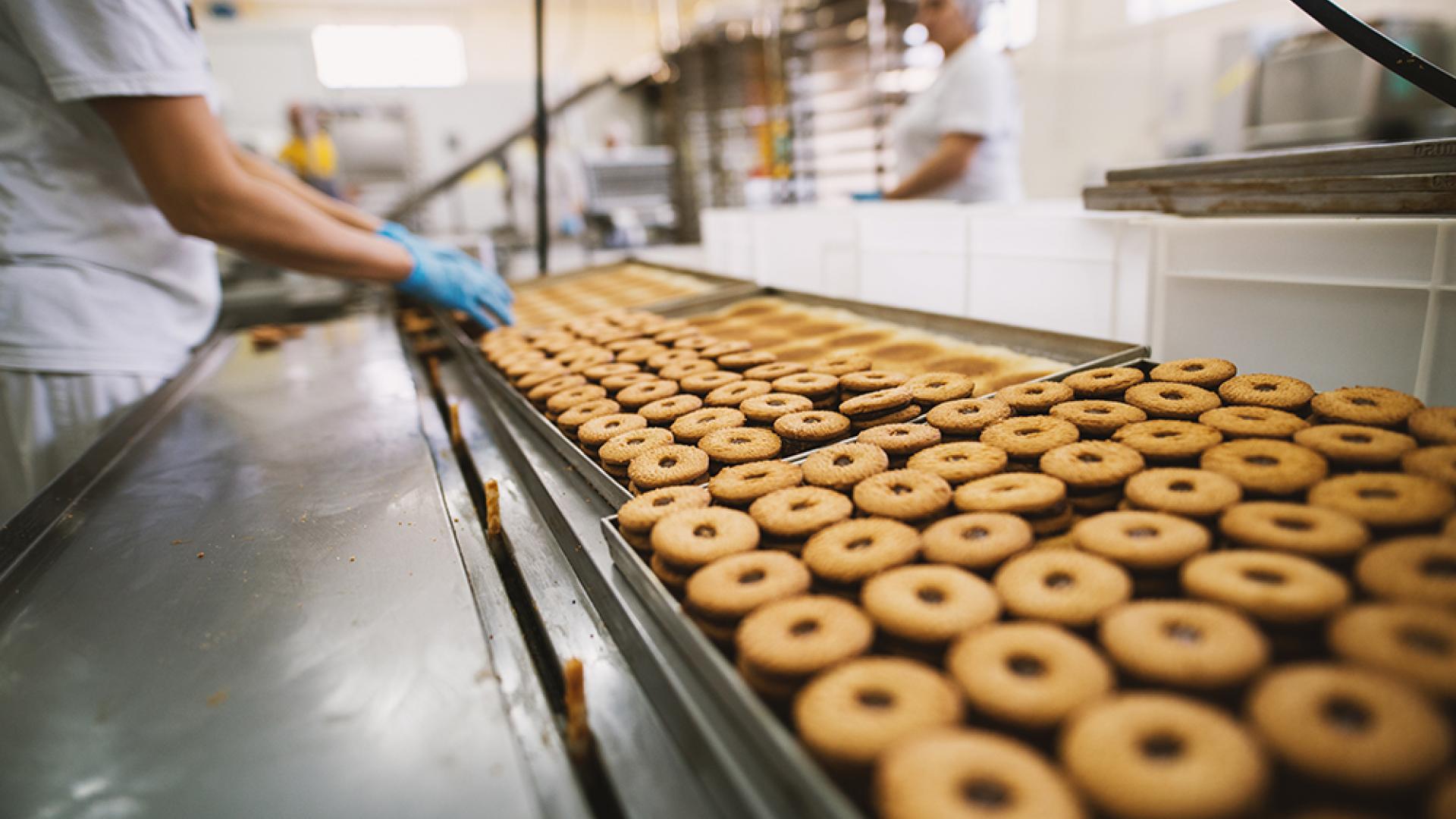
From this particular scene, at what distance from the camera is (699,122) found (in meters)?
8.55

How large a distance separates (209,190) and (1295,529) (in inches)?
88.1

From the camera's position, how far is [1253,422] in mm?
1133

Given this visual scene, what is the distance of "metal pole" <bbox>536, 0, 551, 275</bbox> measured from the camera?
10.0 feet

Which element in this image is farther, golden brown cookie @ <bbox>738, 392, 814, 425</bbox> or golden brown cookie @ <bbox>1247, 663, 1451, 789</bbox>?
golden brown cookie @ <bbox>738, 392, 814, 425</bbox>

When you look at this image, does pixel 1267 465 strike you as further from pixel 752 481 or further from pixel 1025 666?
pixel 752 481

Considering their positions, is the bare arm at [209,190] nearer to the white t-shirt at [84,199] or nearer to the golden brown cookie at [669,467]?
the white t-shirt at [84,199]

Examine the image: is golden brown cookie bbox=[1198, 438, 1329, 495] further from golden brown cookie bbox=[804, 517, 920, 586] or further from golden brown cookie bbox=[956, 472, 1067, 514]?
golden brown cookie bbox=[804, 517, 920, 586]

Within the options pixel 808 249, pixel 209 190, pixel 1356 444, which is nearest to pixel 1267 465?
pixel 1356 444

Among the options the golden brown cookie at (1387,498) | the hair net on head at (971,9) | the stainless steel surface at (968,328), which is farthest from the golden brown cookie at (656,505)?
the hair net on head at (971,9)

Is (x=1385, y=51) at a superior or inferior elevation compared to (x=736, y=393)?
superior

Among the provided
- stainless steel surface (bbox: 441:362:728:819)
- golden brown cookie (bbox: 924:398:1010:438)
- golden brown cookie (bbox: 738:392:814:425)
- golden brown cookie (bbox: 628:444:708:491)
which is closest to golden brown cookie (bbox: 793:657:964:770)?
stainless steel surface (bbox: 441:362:728:819)

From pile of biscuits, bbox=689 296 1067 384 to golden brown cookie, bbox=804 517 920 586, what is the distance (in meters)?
0.76

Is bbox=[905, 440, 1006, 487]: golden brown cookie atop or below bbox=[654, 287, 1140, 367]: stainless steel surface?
below

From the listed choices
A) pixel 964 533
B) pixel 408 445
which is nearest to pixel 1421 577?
pixel 964 533
